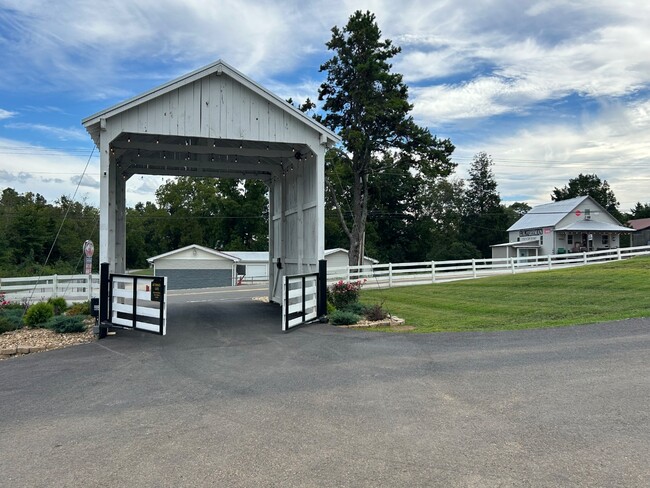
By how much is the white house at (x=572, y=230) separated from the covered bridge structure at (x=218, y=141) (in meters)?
33.5

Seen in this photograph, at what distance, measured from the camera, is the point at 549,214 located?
147 feet

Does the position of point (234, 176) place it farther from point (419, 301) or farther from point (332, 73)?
point (332, 73)

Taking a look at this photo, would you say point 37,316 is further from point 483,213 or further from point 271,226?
point 483,213

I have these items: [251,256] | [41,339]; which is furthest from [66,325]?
[251,256]

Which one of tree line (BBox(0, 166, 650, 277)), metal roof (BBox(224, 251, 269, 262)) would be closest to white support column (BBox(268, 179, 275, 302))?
metal roof (BBox(224, 251, 269, 262))

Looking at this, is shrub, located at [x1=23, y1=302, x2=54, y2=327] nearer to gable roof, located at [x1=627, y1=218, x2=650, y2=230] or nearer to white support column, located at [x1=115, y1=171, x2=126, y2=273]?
white support column, located at [x1=115, y1=171, x2=126, y2=273]

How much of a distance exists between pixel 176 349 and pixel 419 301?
9576 millimetres

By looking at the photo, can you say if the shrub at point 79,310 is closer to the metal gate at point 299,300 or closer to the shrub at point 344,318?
the metal gate at point 299,300

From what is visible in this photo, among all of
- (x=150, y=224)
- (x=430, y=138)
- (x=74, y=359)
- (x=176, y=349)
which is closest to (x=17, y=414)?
(x=74, y=359)

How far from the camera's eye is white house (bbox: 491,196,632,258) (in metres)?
41.7

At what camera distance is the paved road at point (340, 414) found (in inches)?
145

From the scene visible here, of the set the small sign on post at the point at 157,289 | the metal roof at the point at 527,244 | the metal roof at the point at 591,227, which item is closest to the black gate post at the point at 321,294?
the small sign on post at the point at 157,289

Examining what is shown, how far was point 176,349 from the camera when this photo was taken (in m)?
8.88

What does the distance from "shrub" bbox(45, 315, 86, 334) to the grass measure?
731 centimetres
